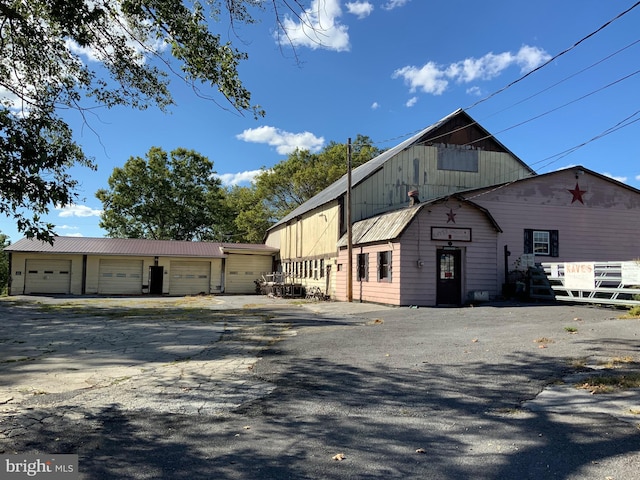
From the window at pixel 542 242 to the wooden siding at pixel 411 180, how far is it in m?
5.81

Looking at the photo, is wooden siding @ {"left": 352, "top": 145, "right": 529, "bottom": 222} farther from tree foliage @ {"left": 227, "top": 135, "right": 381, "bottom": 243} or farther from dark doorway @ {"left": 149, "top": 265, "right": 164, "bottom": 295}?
tree foliage @ {"left": 227, "top": 135, "right": 381, "bottom": 243}

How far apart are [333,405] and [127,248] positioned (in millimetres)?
29856

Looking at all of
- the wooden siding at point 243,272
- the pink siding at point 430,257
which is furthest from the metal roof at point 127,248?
the pink siding at point 430,257

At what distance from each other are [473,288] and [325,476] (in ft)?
49.4

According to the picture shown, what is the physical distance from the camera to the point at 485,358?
6.97 meters

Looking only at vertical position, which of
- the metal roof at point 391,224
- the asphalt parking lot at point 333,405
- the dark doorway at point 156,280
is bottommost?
the asphalt parking lot at point 333,405

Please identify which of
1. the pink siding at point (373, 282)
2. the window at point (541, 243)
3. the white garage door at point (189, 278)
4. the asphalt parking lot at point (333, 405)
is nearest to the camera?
the asphalt parking lot at point (333, 405)

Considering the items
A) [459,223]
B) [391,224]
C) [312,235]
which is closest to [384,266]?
[391,224]

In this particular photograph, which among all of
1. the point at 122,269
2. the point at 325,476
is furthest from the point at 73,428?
the point at 122,269

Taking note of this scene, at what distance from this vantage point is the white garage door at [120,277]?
3072 cm

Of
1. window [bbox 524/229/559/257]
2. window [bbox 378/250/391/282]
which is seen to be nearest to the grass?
window [bbox 378/250/391/282]

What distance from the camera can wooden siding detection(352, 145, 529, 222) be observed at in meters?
22.8

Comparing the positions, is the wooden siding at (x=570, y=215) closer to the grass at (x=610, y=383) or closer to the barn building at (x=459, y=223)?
the barn building at (x=459, y=223)

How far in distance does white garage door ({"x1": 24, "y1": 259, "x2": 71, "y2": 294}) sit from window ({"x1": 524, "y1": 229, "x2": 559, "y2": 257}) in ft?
90.0
